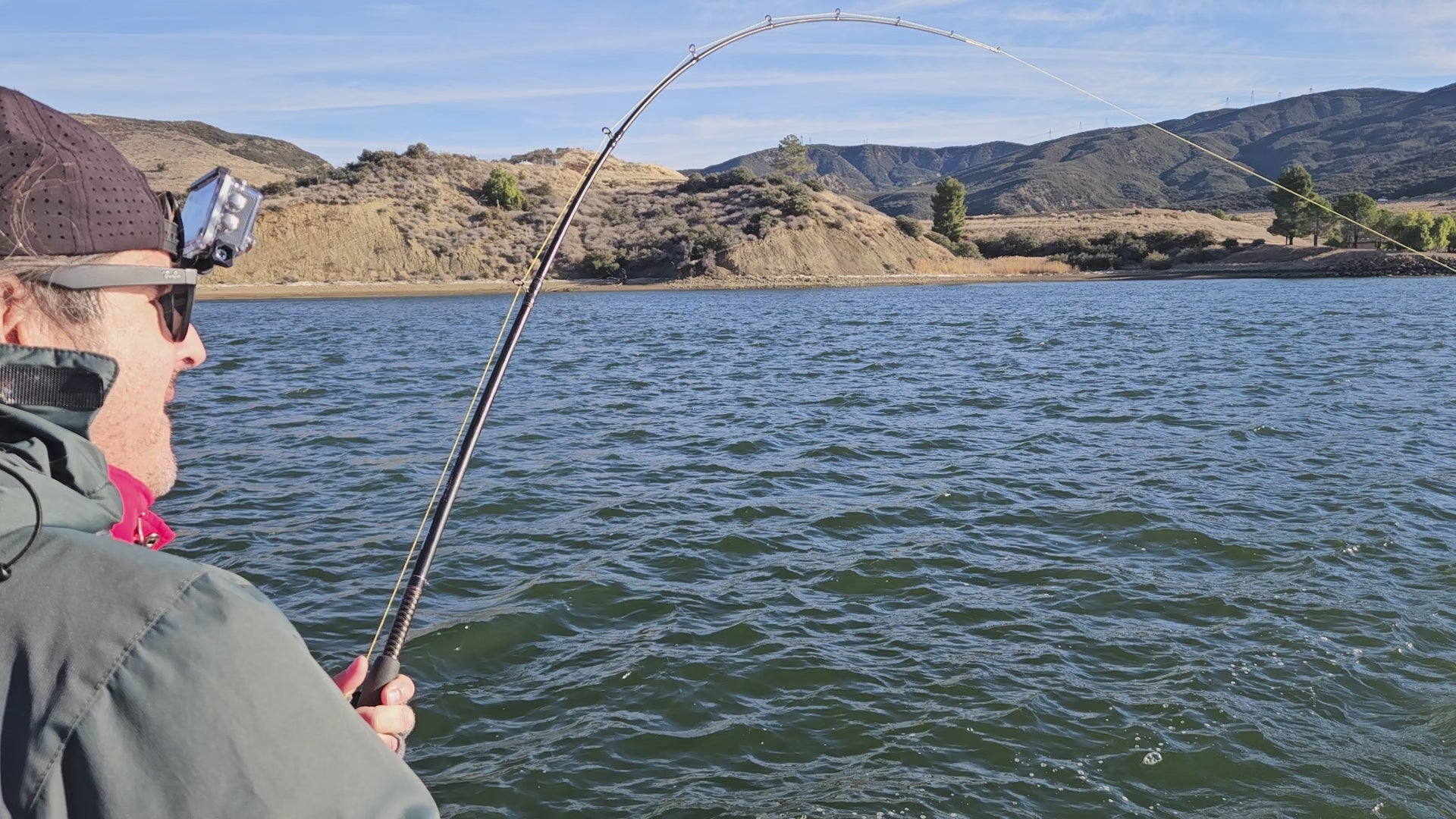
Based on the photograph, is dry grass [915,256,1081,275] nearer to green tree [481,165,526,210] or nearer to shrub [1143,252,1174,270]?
shrub [1143,252,1174,270]

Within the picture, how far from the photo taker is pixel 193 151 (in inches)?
4380

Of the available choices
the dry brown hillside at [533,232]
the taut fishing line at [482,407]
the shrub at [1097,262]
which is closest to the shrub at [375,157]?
the dry brown hillside at [533,232]

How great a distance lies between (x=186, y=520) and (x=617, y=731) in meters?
6.42

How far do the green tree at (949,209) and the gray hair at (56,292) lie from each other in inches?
3494

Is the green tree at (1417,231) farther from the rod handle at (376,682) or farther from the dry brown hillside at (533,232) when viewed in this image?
the rod handle at (376,682)

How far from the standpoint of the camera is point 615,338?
32094 millimetres

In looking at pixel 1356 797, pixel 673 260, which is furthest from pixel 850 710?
pixel 673 260

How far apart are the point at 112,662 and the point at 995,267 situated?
79.9 meters

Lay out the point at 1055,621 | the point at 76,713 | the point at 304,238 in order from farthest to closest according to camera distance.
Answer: the point at 304,238, the point at 1055,621, the point at 76,713

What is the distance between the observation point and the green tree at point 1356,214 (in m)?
71.9

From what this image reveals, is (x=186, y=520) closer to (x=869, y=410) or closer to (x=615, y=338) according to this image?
(x=869, y=410)

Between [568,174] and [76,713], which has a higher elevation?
[568,174]

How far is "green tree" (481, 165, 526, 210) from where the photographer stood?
267 feet

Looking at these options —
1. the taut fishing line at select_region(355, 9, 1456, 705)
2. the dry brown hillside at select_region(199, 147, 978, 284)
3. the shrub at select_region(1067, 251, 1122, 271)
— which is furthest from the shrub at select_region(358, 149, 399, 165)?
the taut fishing line at select_region(355, 9, 1456, 705)
